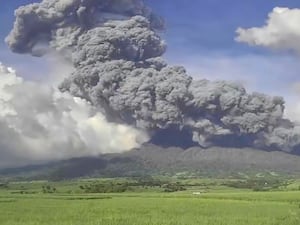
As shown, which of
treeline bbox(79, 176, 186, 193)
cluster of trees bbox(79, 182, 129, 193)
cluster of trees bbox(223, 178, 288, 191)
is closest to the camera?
cluster of trees bbox(79, 182, 129, 193)

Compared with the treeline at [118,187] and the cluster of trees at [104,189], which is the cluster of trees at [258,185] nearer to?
the treeline at [118,187]

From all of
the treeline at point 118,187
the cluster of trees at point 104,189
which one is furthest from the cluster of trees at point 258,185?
the cluster of trees at point 104,189

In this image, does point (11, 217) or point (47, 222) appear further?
point (11, 217)

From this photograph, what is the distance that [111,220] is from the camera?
3475 centimetres

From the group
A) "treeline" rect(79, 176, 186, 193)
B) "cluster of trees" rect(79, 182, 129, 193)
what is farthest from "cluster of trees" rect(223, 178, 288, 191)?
"cluster of trees" rect(79, 182, 129, 193)

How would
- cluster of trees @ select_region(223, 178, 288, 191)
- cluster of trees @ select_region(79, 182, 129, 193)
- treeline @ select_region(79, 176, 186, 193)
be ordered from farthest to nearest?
cluster of trees @ select_region(223, 178, 288, 191), treeline @ select_region(79, 176, 186, 193), cluster of trees @ select_region(79, 182, 129, 193)

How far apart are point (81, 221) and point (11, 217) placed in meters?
5.08

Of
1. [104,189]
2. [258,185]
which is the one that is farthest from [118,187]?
[258,185]

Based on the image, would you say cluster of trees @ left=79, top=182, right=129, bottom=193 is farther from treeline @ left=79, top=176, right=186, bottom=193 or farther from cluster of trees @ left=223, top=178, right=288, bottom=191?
cluster of trees @ left=223, top=178, right=288, bottom=191

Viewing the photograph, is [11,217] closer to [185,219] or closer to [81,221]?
[81,221]

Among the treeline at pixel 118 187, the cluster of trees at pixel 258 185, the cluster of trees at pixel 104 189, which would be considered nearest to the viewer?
the cluster of trees at pixel 104 189

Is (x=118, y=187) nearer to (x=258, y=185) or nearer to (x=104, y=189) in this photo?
(x=104, y=189)

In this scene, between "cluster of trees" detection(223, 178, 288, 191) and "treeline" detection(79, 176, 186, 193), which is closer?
"treeline" detection(79, 176, 186, 193)

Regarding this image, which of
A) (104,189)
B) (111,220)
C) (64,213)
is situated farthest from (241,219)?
(104,189)
